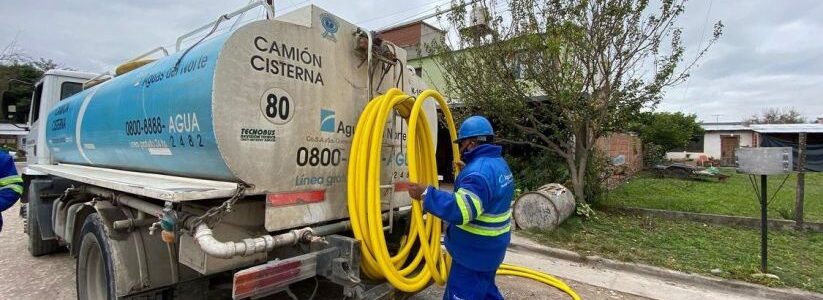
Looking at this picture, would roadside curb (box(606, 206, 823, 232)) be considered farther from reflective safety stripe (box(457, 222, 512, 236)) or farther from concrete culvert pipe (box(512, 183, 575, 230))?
reflective safety stripe (box(457, 222, 512, 236))

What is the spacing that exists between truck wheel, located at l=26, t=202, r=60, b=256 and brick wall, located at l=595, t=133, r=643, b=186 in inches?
449

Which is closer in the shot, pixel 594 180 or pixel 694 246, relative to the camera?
pixel 694 246

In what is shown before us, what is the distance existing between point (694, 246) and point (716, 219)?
2.11 m

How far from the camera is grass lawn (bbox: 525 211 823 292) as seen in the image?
530cm

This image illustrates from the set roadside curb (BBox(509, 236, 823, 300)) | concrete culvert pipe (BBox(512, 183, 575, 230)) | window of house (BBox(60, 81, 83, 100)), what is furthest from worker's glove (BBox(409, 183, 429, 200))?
window of house (BBox(60, 81, 83, 100))

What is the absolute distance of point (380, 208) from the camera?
3061mm

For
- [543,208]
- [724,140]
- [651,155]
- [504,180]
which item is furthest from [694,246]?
[724,140]

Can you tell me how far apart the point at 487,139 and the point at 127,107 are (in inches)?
107

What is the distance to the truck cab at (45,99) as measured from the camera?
5996mm

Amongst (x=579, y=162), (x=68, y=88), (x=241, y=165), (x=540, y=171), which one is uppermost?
(x=68, y=88)

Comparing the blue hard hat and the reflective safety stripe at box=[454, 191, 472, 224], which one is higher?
the blue hard hat

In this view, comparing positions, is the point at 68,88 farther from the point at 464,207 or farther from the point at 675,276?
the point at 675,276

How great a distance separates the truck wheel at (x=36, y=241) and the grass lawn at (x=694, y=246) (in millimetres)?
6634

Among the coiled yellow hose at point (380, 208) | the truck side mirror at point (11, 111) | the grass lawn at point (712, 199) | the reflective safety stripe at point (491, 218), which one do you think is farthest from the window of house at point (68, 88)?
the grass lawn at point (712, 199)
